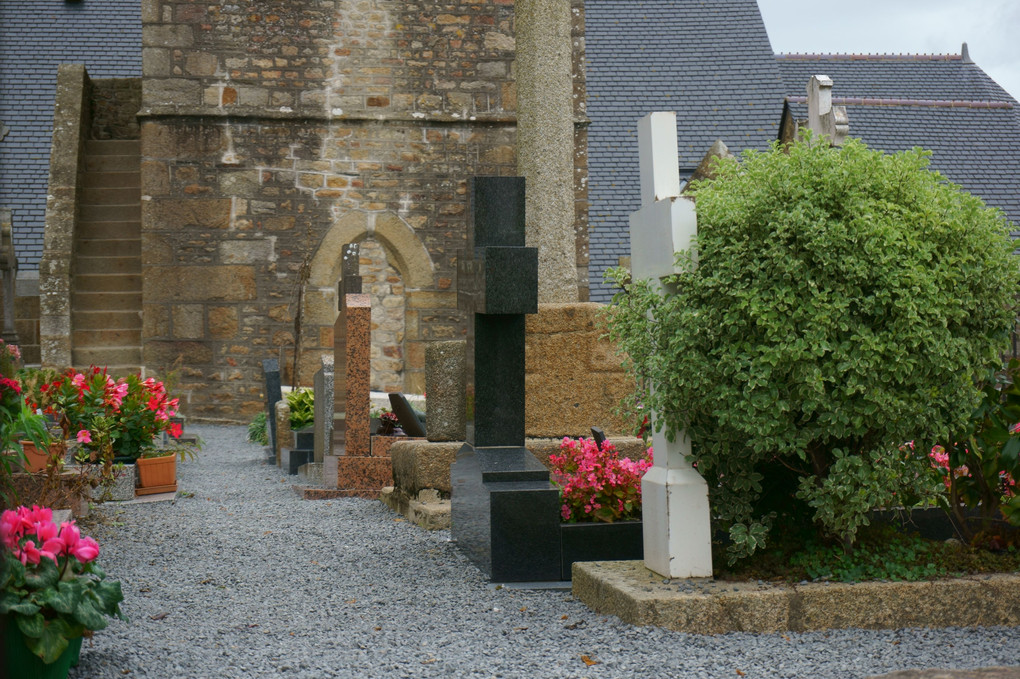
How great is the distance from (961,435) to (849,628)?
83 cm

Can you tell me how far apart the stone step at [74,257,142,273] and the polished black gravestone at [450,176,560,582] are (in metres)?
8.30

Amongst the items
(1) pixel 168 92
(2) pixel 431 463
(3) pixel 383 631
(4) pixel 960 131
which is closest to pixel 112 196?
(1) pixel 168 92

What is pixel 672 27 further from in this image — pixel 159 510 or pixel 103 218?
pixel 159 510

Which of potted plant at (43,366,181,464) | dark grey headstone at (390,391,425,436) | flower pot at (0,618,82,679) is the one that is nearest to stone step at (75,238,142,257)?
potted plant at (43,366,181,464)

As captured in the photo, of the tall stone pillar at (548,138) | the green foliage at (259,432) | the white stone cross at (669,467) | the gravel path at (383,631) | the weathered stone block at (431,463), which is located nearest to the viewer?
the gravel path at (383,631)

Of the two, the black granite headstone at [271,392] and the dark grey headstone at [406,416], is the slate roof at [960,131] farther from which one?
the dark grey headstone at [406,416]

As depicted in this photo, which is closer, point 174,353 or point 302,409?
point 302,409

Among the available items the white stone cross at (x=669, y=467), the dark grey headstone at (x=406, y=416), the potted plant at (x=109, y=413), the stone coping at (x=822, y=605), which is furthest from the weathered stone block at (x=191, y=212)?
the stone coping at (x=822, y=605)

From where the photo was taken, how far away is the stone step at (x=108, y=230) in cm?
1241

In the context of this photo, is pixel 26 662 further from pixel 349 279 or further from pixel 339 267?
pixel 339 267

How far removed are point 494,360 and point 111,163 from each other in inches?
379

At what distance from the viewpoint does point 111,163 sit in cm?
1291

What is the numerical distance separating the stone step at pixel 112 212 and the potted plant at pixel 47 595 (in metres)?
10.1

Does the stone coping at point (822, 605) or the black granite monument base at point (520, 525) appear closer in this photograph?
the stone coping at point (822, 605)
